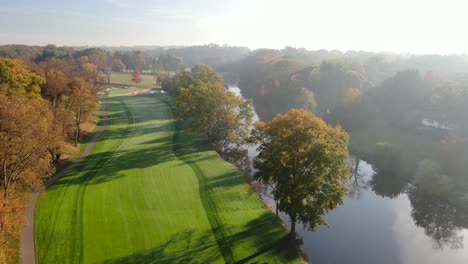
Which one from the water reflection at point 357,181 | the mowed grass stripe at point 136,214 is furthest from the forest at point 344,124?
the mowed grass stripe at point 136,214

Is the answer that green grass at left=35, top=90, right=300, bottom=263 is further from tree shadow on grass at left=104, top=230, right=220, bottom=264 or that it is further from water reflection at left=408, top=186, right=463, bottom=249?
water reflection at left=408, top=186, right=463, bottom=249

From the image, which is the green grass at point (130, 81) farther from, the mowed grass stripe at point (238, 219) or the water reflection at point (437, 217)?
the water reflection at point (437, 217)

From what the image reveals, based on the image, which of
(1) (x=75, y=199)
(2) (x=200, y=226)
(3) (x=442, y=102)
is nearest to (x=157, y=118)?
(1) (x=75, y=199)

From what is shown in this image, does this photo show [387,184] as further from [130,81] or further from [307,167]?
[130,81]

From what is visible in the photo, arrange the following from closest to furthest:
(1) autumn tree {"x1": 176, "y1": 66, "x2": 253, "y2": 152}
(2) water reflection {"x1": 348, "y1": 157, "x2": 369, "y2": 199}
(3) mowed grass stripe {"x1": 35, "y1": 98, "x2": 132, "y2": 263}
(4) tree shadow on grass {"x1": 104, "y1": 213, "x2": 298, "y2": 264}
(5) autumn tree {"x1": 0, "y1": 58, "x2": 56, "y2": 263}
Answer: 1. (4) tree shadow on grass {"x1": 104, "y1": 213, "x2": 298, "y2": 264}
2. (3) mowed grass stripe {"x1": 35, "y1": 98, "x2": 132, "y2": 263}
3. (5) autumn tree {"x1": 0, "y1": 58, "x2": 56, "y2": 263}
4. (2) water reflection {"x1": 348, "y1": 157, "x2": 369, "y2": 199}
5. (1) autumn tree {"x1": 176, "y1": 66, "x2": 253, "y2": 152}

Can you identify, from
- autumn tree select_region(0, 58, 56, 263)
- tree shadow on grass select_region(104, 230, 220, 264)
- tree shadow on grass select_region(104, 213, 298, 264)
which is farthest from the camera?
autumn tree select_region(0, 58, 56, 263)

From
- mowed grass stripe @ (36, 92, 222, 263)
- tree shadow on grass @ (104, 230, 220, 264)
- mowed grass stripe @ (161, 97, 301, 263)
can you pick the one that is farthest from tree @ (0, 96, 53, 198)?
mowed grass stripe @ (161, 97, 301, 263)

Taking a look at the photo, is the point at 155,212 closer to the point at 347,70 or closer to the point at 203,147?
the point at 203,147

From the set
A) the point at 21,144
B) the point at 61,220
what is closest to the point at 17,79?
the point at 21,144
